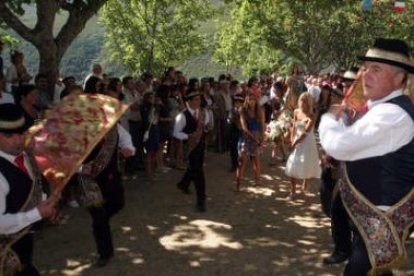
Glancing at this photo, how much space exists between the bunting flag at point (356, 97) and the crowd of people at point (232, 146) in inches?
5.8

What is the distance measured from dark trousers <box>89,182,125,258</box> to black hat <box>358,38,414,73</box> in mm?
3356

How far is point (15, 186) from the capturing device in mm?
3760

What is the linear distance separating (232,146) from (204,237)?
432 centimetres

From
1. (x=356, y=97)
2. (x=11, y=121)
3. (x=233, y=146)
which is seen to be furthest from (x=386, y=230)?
(x=233, y=146)

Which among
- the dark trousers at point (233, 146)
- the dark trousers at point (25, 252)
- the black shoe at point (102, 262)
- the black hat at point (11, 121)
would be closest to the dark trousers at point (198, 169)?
the black shoe at point (102, 262)

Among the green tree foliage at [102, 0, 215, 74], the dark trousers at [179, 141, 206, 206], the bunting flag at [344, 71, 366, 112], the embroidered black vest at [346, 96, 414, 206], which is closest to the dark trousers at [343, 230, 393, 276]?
the embroidered black vest at [346, 96, 414, 206]

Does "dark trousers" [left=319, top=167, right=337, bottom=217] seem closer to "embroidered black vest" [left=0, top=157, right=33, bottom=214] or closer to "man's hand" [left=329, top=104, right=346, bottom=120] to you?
"man's hand" [left=329, top=104, right=346, bottom=120]

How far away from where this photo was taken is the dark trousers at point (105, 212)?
5.78 metres

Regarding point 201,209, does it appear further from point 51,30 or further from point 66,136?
point 66,136

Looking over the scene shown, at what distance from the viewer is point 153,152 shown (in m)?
10.6

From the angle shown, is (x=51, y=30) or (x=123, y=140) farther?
(x=51, y=30)

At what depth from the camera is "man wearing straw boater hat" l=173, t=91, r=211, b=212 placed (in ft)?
27.0

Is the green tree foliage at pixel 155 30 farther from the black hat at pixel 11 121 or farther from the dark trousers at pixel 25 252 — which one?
the dark trousers at pixel 25 252

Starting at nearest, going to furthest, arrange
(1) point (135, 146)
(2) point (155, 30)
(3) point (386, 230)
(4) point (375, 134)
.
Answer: (4) point (375, 134)
(3) point (386, 230)
(1) point (135, 146)
(2) point (155, 30)
